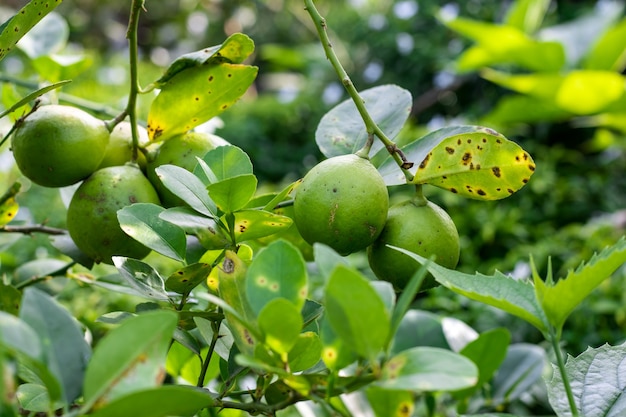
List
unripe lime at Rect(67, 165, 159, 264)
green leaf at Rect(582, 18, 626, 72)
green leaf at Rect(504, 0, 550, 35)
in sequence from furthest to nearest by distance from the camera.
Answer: green leaf at Rect(504, 0, 550, 35) → green leaf at Rect(582, 18, 626, 72) → unripe lime at Rect(67, 165, 159, 264)

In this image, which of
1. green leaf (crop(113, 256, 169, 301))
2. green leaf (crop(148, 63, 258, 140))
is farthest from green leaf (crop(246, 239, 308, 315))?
green leaf (crop(148, 63, 258, 140))

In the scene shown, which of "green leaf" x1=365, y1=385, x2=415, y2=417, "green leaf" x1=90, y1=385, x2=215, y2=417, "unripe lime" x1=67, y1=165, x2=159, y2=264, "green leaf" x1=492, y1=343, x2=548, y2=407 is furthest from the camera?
"green leaf" x1=492, y1=343, x2=548, y2=407

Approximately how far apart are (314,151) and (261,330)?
2.23 m

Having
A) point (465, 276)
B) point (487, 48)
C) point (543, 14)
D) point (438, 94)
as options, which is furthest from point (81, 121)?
point (543, 14)

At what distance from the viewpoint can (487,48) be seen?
213 cm

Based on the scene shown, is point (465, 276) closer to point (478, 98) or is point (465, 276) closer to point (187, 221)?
point (187, 221)

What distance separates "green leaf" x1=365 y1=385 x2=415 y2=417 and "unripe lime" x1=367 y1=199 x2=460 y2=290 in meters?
0.09

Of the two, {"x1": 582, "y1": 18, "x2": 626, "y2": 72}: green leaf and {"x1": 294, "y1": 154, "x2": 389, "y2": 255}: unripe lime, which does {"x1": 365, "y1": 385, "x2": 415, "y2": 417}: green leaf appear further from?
{"x1": 582, "y1": 18, "x2": 626, "y2": 72}: green leaf

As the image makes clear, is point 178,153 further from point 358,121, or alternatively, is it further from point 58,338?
point 58,338

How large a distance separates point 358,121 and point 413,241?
0.13 metres

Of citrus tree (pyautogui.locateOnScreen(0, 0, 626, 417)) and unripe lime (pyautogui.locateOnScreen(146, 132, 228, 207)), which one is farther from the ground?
unripe lime (pyautogui.locateOnScreen(146, 132, 228, 207))

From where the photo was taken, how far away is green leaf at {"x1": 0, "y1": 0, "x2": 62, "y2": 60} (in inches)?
16.5

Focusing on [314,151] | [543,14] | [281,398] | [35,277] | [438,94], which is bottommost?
[281,398]

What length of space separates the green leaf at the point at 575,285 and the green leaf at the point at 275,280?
0.12 metres
